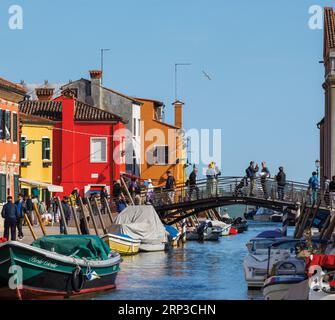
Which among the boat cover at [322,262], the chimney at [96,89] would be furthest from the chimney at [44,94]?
the boat cover at [322,262]

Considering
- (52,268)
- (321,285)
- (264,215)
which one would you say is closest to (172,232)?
(52,268)

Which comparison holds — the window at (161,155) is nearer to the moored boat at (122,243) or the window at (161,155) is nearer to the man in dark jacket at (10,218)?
the moored boat at (122,243)

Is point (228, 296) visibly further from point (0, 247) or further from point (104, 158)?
point (104, 158)

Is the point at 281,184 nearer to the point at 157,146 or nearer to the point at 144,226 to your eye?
the point at 144,226

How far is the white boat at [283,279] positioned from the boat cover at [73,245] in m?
5.88

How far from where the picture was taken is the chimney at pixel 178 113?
342ft

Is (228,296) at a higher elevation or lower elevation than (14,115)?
lower

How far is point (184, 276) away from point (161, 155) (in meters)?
49.1

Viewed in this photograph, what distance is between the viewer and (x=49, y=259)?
112 feet

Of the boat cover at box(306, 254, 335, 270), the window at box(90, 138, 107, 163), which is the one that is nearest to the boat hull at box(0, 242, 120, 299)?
the boat cover at box(306, 254, 335, 270)

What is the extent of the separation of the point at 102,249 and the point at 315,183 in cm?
2445

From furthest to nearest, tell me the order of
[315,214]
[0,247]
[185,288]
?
1. [315,214]
2. [185,288]
3. [0,247]

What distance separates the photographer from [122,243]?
54531 millimetres
